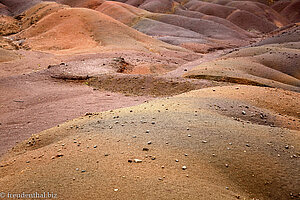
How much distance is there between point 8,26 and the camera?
2061 centimetres

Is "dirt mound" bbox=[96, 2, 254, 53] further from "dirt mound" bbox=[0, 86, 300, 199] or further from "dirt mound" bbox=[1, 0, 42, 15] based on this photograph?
"dirt mound" bbox=[0, 86, 300, 199]

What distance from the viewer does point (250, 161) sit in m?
3.20

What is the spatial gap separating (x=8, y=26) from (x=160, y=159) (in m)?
22.3

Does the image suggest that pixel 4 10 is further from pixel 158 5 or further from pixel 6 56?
pixel 158 5

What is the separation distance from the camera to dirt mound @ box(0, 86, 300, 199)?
261 centimetres

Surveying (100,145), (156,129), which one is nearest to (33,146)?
(100,145)

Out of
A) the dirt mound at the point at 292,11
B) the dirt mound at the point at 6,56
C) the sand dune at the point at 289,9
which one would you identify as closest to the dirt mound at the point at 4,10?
the dirt mound at the point at 6,56

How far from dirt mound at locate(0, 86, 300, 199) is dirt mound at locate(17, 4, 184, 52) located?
12062mm

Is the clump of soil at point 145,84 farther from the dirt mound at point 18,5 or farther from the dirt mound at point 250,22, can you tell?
the dirt mound at point 250,22

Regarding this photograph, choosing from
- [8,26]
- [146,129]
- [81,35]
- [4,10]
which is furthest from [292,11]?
[146,129]

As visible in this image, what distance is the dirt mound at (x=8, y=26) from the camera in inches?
786

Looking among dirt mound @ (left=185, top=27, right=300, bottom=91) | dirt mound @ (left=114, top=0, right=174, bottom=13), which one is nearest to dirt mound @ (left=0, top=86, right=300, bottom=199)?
dirt mound @ (left=185, top=27, right=300, bottom=91)

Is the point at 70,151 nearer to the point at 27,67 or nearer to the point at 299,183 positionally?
the point at 299,183

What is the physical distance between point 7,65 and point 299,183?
11.2 metres
